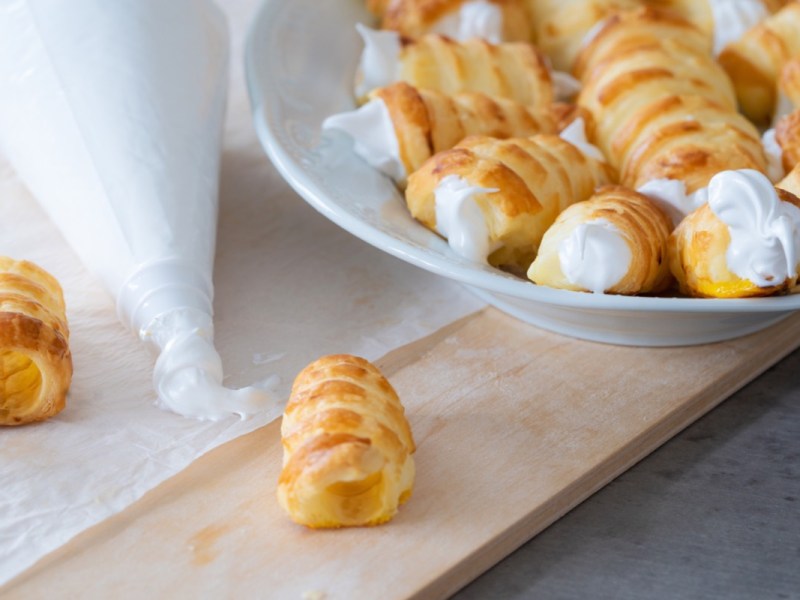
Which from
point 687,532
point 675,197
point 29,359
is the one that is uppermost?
point 29,359

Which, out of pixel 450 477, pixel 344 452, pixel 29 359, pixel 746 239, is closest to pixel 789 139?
pixel 746 239

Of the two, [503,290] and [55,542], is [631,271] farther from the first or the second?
[55,542]

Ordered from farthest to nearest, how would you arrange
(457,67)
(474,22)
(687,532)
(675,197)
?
(474,22) → (457,67) → (675,197) → (687,532)

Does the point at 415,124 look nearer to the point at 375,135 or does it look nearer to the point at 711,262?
the point at 375,135

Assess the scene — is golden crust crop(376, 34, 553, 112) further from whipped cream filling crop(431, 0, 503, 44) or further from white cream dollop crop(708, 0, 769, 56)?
white cream dollop crop(708, 0, 769, 56)

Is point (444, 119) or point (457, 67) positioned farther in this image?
point (457, 67)

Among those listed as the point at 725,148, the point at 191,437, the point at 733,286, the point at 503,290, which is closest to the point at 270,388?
the point at 191,437

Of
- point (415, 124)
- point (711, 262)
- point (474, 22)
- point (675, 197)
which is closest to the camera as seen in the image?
point (711, 262)
